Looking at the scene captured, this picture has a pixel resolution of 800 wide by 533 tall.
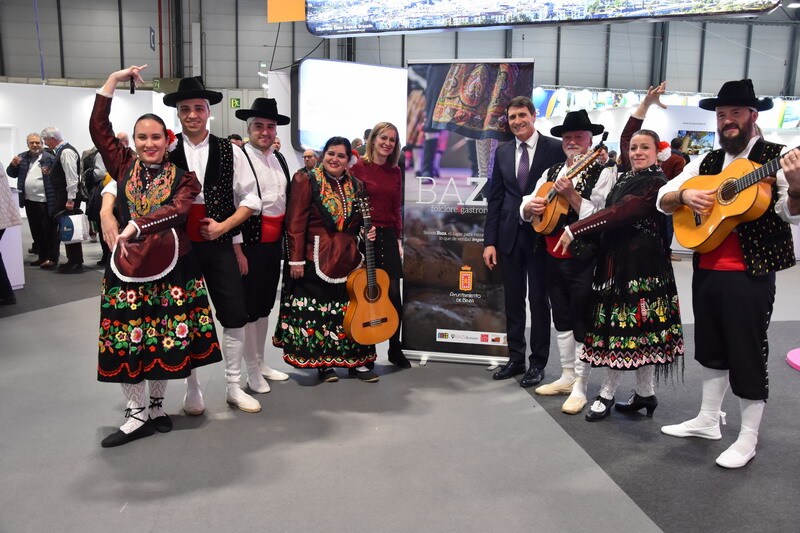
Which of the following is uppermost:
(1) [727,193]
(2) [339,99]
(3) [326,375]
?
(2) [339,99]

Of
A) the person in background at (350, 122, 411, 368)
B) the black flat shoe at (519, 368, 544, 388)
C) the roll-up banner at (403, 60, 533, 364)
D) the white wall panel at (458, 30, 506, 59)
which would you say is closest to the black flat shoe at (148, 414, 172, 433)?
the person in background at (350, 122, 411, 368)

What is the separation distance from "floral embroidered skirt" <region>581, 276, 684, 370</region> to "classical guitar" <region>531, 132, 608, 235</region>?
0.47 m

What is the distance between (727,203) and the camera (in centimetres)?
258

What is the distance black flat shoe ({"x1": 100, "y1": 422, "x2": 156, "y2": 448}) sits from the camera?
2.90 metres

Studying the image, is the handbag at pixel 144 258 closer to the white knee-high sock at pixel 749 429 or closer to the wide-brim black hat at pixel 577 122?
the wide-brim black hat at pixel 577 122

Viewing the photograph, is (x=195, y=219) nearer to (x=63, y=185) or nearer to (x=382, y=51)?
(x=63, y=185)

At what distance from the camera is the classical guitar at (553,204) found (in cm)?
326

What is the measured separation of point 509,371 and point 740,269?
1.67 meters

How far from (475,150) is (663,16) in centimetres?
140

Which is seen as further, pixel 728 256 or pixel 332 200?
pixel 332 200

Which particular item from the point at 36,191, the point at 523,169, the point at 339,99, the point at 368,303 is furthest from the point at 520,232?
the point at 36,191

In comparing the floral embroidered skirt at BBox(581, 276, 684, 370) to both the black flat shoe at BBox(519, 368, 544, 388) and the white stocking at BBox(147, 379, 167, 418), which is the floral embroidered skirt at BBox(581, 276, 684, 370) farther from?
the white stocking at BBox(147, 379, 167, 418)

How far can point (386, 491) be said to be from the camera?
2.52 metres

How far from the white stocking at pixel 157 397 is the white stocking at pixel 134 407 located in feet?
0.27
